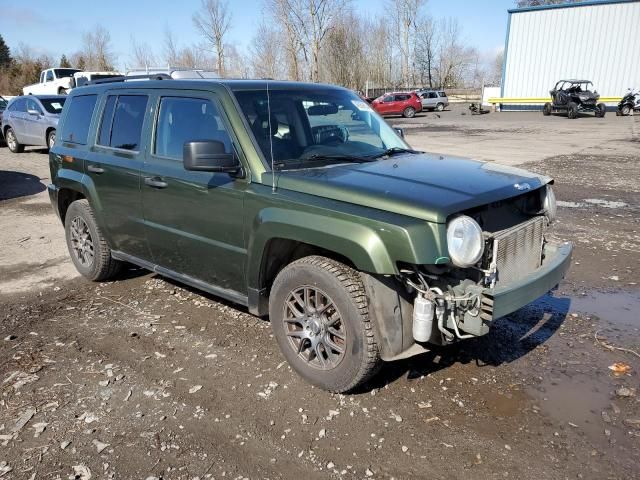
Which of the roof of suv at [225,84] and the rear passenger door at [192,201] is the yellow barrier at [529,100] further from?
the rear passenger door at [192,201]

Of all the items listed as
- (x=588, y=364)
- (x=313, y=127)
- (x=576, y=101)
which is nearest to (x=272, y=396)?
(x=313, y=127)

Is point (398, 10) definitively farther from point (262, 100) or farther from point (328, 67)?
point (262, 100)

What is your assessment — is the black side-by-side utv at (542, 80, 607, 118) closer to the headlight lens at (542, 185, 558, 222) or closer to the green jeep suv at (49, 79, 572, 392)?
the green jeep suv at (49, 79, 572, 392)

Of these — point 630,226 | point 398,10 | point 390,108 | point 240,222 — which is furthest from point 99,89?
point 398,10

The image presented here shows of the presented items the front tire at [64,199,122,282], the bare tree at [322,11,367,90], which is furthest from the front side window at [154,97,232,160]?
the bare tree at [322,11,367,90]

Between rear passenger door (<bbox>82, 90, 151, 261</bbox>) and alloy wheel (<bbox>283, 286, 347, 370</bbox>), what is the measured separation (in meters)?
1.75

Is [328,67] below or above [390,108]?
above

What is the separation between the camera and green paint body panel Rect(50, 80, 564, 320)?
2.94 meters

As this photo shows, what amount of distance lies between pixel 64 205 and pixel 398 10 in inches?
2857

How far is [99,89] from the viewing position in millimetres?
5145

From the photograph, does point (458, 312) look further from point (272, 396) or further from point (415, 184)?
point (272, 396)

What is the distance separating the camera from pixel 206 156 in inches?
135

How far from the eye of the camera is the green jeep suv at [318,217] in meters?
2.99

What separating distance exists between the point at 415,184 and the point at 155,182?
6.98ft
